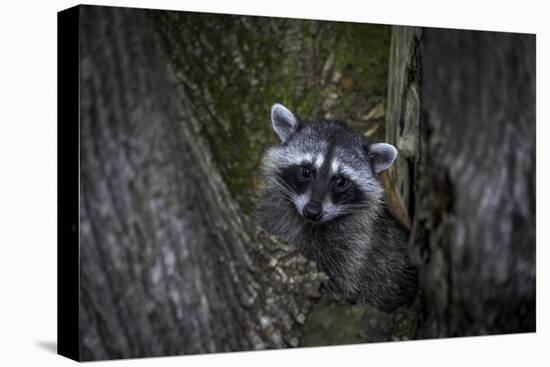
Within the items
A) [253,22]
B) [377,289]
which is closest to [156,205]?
[253,22]

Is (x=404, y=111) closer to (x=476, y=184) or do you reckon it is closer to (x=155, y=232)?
(x=476, y=184)

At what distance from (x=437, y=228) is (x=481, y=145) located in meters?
0.91

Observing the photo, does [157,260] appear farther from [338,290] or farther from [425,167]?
[425,167]

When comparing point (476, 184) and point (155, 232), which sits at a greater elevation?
point (476, 184)

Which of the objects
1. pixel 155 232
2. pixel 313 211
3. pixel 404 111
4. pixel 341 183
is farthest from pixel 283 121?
pixel 155 232

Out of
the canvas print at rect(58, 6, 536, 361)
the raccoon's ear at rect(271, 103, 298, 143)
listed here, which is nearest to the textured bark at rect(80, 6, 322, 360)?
the canvas print at rect(58, 6, 536, 361)

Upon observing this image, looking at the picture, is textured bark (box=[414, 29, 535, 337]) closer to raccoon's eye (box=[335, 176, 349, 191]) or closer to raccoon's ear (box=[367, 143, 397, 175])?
raccoon's ear (box=[367, 143, 397, 175])

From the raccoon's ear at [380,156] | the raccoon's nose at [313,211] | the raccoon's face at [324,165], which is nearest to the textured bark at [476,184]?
the raccoon's ear at [380,156]

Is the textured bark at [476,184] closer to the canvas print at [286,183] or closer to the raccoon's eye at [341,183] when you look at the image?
the canvas print at [286,183]

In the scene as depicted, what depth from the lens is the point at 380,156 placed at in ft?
20.6

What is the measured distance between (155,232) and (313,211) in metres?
1.37

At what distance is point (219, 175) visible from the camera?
17.7 ft

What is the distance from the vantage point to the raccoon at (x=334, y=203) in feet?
20.0

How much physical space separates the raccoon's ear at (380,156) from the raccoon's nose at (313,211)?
0.66 metres
